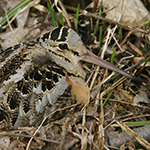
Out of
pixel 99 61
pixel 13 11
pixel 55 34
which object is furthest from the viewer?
pixel 13 11

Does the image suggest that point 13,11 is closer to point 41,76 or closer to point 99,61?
point 41,76

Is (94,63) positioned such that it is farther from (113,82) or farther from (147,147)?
(147,147)

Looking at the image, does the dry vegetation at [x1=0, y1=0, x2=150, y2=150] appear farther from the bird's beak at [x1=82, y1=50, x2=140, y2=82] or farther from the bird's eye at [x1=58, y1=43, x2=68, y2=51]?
the bird's eye at [x1=58, y1=43, x2=68, y2=51]

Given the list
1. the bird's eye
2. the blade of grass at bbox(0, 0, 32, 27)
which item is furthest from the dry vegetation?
the bird's eye

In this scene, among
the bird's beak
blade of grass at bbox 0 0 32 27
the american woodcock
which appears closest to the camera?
the american woodcock

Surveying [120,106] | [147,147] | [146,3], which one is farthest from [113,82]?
[146,3]

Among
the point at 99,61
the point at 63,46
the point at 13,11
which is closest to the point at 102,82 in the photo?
the point at 99,61

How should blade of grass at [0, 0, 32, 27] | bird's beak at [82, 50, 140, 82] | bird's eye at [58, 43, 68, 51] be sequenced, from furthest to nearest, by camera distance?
blade of grass at [0, 0, 32, 27] → bird's beak at [82, 50, 140, 82] → bird's eye at [58, 43, 68, 51]
